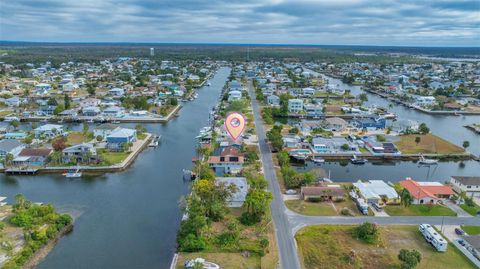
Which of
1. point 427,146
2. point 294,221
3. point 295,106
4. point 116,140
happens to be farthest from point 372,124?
point 116,140

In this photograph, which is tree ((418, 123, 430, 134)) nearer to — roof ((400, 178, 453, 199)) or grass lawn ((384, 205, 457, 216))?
roof ((400, 178, 453, 199))

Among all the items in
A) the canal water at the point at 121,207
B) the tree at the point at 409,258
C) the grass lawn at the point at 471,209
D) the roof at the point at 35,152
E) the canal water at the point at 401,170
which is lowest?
the canal water at the point at 121,207

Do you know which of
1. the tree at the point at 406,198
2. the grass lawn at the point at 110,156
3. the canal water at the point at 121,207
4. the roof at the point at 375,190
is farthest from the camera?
the grass lawn at the point at 110,156

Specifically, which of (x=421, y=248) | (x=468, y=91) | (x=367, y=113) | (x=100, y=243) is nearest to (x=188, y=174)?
(x=100, y=243)

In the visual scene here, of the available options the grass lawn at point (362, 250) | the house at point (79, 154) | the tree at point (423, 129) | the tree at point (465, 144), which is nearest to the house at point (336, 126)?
the tree at point (423, 129)

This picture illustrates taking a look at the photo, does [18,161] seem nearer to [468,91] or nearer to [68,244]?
[68,244]

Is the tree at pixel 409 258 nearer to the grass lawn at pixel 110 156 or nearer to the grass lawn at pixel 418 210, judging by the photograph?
the grass lawn at pixel 418 210
